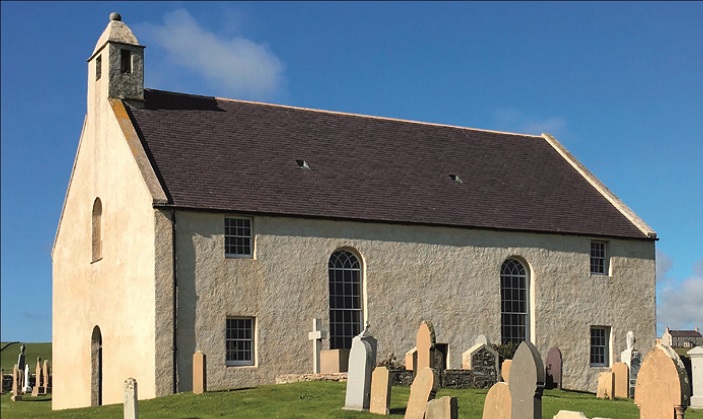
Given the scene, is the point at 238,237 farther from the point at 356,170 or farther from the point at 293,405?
the point at 293,405

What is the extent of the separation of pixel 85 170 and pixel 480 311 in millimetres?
15902

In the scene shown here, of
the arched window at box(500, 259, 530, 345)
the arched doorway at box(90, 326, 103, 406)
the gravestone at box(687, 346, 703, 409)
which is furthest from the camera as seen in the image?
the arched window at box(500, 259, 530, 345)

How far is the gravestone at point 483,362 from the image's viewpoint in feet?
110

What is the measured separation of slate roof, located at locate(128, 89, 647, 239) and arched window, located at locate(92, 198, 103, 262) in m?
4.08

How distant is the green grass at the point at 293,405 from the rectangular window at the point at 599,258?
11660mm

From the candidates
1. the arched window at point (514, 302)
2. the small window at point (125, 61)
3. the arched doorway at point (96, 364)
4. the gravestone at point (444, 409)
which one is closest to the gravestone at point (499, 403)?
Answer: the gravestone at point (444, 409)

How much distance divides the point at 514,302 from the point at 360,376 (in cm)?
1519

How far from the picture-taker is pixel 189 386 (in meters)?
32.2

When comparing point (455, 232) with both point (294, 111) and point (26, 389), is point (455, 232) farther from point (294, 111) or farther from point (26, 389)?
point (26, 389)

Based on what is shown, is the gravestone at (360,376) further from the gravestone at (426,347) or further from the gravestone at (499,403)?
the gravestone at (499,403)

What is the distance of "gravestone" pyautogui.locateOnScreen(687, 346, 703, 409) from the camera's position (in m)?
27.0

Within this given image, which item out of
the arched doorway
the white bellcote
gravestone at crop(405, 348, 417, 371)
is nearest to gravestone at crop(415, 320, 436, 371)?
gravestone at crop(405, 348, 417, 371)

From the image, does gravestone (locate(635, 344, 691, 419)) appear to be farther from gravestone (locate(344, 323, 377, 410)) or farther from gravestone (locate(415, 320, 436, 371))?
gravestone (locate(415, 320, 436, 371))

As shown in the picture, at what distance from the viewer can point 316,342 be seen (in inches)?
1336
